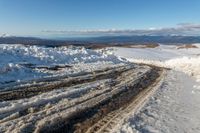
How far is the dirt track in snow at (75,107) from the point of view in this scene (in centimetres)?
1228

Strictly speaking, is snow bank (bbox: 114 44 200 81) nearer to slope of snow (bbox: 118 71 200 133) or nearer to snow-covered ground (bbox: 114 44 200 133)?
snow-covered ground (bbox: 114 44 200 133)

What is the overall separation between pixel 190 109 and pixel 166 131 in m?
4.56

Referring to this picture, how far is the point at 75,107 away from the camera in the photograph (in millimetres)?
15188

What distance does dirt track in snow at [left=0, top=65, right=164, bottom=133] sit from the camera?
12281 mm

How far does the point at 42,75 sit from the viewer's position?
27.2 m

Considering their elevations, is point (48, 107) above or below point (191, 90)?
above

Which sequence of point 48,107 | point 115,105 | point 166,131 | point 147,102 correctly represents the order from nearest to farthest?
point 166,131 < point 48,107 < point 115,105 < point 147,102

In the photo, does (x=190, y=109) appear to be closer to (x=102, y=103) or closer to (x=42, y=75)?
(x=102, y=103)

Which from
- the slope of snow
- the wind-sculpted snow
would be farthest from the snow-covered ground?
the wind-sculpted snow

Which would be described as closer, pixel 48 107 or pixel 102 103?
pixel 48 107

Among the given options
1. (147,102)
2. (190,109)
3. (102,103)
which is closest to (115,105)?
(102,103)

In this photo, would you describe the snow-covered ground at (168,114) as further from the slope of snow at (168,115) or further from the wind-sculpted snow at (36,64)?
the wind-sculpted snow at (36,64)

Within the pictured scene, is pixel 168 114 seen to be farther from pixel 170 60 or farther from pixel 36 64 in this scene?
pixel 170 60

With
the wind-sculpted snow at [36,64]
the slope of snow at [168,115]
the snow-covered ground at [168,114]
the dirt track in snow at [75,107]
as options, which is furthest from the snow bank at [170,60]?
the dirt track in snow at [75,107]
